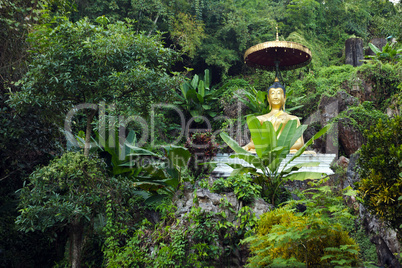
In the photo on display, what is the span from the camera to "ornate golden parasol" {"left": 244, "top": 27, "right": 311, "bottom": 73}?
9164 millimetres

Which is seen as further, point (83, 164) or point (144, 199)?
point (144, 199)

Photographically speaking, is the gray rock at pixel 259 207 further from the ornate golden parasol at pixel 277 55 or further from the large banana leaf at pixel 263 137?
the ornate golden parasol at pixel 277 55

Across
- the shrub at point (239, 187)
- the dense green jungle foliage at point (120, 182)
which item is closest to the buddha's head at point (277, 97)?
the dense green jungle foliage at point (120, 182)

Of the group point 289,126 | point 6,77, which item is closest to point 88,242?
point 6,77

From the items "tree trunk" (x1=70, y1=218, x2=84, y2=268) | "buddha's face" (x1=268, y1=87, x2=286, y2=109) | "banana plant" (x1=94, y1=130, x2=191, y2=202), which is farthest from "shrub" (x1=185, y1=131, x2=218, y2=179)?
"buddha's face" (x1=268, y1=87, x2=286, y2=109)

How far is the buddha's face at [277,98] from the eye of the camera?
30.8 feet

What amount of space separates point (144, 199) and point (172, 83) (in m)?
2.40

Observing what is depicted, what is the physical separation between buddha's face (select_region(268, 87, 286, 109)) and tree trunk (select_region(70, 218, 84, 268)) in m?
6.20

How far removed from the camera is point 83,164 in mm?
4965

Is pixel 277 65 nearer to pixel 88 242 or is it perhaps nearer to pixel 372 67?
pixel 372 67

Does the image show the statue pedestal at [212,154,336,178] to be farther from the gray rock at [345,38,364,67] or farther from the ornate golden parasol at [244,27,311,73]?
the gray rock at [345,38,364,67]

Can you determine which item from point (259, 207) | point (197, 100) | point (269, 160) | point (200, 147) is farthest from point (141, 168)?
point (197, 100)

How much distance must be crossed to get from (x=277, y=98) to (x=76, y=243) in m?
6.48

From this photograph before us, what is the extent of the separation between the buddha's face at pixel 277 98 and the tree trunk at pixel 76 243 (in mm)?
6204
